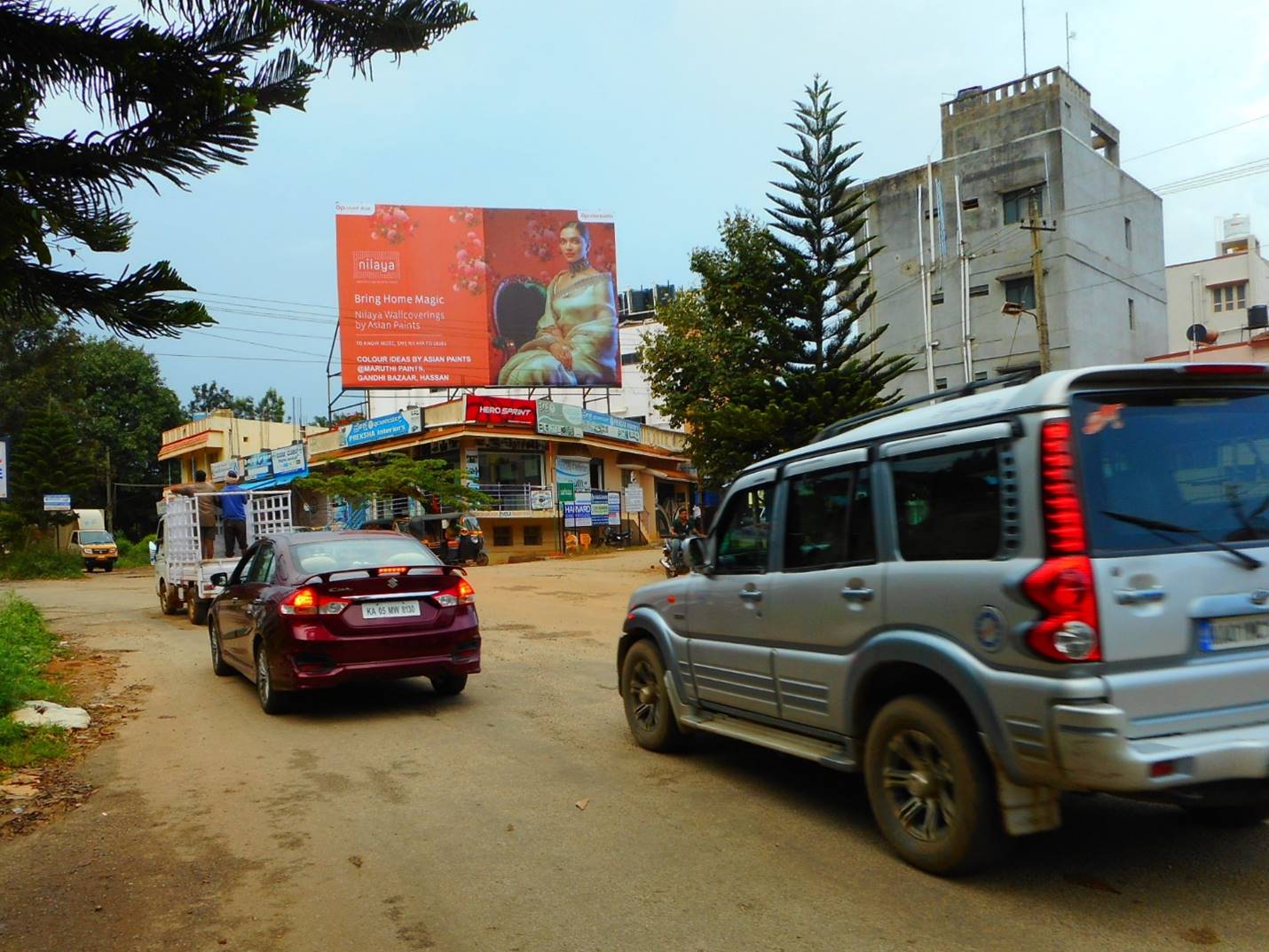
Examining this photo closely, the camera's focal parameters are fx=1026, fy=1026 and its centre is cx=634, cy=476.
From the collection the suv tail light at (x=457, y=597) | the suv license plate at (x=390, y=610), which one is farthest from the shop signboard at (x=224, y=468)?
the suv license plate at (x=390, y=610)

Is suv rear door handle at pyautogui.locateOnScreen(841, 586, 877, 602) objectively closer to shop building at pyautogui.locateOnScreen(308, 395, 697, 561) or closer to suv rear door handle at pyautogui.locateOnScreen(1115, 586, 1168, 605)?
suv rear door handle at pyautogui.locateOnScreen(1115, 586, 1168, 605)

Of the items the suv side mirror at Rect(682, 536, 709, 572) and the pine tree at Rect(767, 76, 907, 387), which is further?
the pine tree at Rect(767, 76, 907, 387)

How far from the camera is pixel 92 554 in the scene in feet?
141

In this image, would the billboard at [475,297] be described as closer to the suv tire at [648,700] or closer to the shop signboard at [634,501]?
the shop signboard at [634,501]

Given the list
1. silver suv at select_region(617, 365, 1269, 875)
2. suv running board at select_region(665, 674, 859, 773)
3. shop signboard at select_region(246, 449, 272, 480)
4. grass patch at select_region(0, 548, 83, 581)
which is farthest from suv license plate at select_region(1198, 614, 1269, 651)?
shop signboard at select_region(246, 449, 272, 480)

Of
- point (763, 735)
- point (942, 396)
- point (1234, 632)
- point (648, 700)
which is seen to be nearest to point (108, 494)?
point (648, 700)

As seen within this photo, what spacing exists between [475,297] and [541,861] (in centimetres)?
3585

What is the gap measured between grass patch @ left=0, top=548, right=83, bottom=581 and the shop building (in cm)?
969

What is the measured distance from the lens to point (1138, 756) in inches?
143

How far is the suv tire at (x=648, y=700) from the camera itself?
671cm

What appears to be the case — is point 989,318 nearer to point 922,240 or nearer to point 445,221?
point 922,240

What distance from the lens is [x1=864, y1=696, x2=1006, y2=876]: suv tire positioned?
414cm

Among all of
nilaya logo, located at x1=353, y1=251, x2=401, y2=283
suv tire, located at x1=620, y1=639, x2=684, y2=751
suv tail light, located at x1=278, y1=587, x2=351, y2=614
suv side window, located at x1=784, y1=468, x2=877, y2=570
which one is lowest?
suv tire, located at x1=620, y1=639, x2=684, y2=751

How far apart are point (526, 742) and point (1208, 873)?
14.5ft
